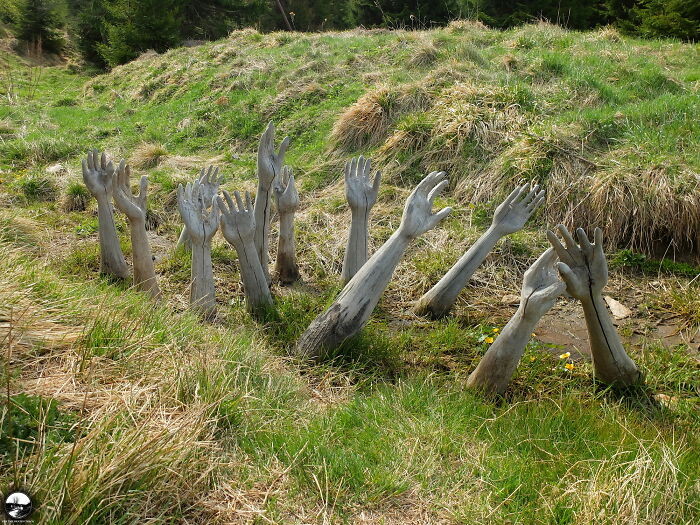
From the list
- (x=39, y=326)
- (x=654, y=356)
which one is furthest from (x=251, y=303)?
(x=654, y=356)

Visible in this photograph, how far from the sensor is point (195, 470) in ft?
7.29

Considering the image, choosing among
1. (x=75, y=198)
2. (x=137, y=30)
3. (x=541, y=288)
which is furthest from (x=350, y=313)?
(x=137, y=30)

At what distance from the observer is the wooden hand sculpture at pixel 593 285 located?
121 inches

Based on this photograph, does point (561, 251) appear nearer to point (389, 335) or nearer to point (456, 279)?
point (456, 279)

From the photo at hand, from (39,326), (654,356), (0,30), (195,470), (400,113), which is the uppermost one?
(0,30)

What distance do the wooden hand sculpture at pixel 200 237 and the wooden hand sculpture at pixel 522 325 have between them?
2.03m

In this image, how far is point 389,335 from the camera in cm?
430

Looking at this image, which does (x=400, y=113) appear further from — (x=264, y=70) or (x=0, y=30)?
(x=0, y=30)

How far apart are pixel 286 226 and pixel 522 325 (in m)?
2.43

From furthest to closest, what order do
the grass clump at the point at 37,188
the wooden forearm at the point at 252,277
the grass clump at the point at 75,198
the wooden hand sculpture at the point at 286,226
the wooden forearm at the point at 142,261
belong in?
the grass clump at the point at 37,188 < the grass clump at the point at 75,198 < the wooden hand sculpture at the point at 286,226 < the wooden forearm at the point at 142,261 < the wooden forearm at the point at 252,277

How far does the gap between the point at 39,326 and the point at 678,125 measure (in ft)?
21.7

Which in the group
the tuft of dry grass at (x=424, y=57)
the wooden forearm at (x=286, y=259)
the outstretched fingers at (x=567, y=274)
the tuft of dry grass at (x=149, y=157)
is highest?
the tuft of dry grass at (x=424, y=57)

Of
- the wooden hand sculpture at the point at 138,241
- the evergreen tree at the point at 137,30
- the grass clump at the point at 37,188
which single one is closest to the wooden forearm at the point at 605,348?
the wooden hand sculpture at the point at 138,241

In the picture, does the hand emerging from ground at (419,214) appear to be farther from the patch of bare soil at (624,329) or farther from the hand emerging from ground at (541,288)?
the patch of bare soil at (624,329)
